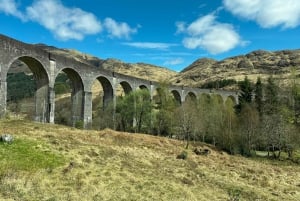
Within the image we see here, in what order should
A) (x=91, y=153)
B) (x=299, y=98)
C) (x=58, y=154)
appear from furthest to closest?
(x=299, y=98), (x=91, y=153), (x=58, y=154)

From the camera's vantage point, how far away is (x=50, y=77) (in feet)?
133

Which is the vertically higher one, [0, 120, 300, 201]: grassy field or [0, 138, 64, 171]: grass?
[0, 138, 64, 171]: grass

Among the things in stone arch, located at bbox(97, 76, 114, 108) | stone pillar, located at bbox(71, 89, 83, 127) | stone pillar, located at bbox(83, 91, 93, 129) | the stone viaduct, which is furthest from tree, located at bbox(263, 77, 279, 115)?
stone pillar, located at bbox(71, 89, 83, 127)

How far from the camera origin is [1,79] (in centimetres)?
3347

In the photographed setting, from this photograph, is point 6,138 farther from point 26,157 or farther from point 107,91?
point 107,91

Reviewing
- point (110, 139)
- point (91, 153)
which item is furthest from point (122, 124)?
point (91, 153)

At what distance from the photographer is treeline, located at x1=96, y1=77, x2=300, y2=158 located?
46312 millimetres

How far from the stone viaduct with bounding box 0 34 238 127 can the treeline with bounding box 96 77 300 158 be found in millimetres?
4754

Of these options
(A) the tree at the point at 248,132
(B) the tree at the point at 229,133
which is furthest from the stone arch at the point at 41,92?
(A) the tree at the point at 248,132

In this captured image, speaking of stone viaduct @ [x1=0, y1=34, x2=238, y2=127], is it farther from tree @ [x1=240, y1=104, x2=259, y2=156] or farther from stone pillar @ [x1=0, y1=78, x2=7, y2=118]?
tree @ [x1=240, y1=104, x2=259, y2=156]

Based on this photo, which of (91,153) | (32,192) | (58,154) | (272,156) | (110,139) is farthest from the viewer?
(272,156)

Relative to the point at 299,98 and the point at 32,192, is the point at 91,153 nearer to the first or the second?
the point at 32,192

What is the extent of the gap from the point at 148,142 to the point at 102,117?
2192 centimetres

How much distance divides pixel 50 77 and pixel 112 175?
973 inches
